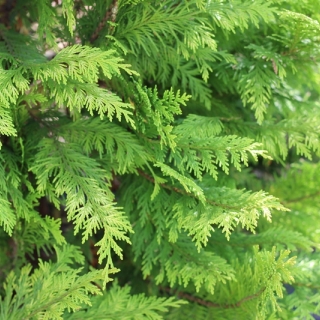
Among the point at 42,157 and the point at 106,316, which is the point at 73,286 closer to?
the point at 106,316

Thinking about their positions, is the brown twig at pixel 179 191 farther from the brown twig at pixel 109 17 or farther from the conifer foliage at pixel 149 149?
the brown twig at pixel 109 17

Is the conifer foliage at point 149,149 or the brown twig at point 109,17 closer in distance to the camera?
the conifer foliage at point 149,149

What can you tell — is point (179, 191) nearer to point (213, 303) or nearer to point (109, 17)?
point (213, 303)

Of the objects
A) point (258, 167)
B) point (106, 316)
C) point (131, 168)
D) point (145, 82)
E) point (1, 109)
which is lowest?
point (258, 167)

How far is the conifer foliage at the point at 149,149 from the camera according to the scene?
85cm

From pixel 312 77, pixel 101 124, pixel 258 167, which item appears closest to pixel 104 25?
pixel 101 124

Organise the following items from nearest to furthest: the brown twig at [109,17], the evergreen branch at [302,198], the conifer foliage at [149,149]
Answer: the conifer foliage at [149,149], the brown twig at [109,17], the evergreen branch at [302,198]

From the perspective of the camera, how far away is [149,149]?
97cm

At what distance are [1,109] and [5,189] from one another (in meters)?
0.18

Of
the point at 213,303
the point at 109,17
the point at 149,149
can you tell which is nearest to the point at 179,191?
the point at 149,149

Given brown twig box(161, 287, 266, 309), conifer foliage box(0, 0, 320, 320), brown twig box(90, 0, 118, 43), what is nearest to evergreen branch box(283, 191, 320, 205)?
conifer foliage box(0, 0, 320, 320)

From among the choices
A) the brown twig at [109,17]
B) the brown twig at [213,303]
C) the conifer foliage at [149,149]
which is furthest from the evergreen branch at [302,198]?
the brown twig at [109,17]

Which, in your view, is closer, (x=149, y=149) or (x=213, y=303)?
(x=149, y=149)

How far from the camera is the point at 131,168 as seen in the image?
999mm
